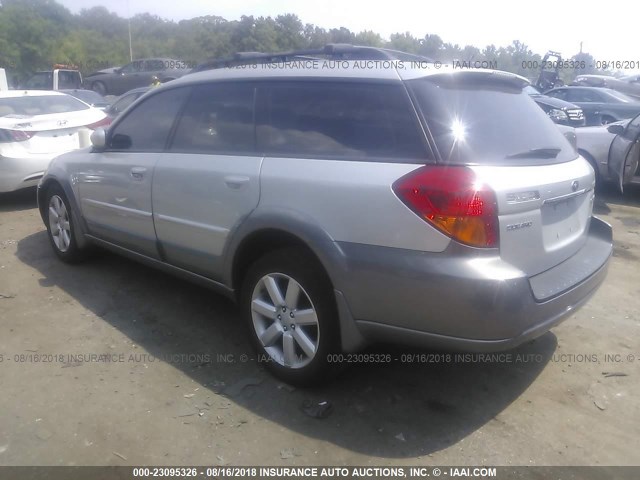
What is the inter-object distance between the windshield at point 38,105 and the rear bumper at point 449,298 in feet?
21.7

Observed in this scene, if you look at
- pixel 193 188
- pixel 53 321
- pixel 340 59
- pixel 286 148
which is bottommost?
pixel 53 321

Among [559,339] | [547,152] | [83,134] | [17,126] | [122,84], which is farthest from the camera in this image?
[122,84]

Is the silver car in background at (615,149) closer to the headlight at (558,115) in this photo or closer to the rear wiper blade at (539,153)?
the headlight at (558,115)

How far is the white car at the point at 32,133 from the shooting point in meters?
7.03

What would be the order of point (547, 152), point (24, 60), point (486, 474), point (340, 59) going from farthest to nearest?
point (24, 60) < point (340, 59) < point (547, 152) < point (486, 474)

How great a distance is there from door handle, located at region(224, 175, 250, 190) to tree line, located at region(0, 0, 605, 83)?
42.6 feet

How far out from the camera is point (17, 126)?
711cm

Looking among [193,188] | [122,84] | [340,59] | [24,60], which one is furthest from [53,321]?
[24,60]

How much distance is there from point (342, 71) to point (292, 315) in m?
1.36

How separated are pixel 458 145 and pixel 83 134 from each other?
17.2ft

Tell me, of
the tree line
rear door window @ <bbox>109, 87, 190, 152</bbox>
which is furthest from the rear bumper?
the tree line

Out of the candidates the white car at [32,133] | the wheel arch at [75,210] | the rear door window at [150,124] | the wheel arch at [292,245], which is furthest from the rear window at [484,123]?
the white car at [32,133]

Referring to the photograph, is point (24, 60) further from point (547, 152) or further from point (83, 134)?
point (547, 152)

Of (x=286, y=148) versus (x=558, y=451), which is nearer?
(x=558, y=451)
